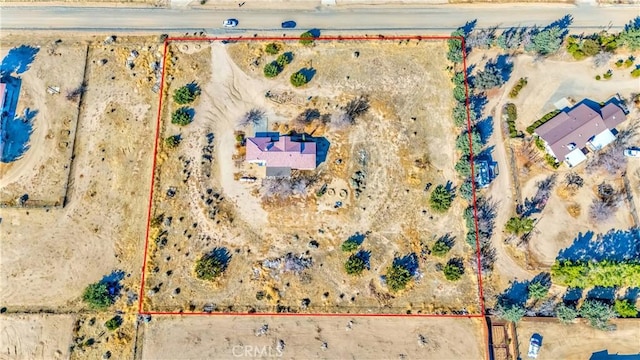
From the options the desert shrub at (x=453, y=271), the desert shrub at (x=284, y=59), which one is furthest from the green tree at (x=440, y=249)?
the desert shrub at (x=284, y=59)

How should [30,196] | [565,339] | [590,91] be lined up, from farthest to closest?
[590,91], [30,196], [565,339]

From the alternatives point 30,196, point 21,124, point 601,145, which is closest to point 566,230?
point 601,145

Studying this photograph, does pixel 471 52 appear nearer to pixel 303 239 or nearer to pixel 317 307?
pixel 303 239

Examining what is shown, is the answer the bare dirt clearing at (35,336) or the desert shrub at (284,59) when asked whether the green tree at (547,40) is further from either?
the bare dirt clearing at (35,336)

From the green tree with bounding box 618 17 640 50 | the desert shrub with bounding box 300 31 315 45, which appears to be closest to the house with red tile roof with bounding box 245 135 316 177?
the desert shrub with bounding box 300 31 315 45

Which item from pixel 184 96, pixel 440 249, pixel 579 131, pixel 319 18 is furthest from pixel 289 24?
pixel 579 131

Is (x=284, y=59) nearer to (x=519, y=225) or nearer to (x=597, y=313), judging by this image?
(x=519, y=225)

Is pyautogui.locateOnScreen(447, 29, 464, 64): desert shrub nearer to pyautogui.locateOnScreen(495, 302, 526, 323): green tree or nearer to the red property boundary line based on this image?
the red property boundary line
